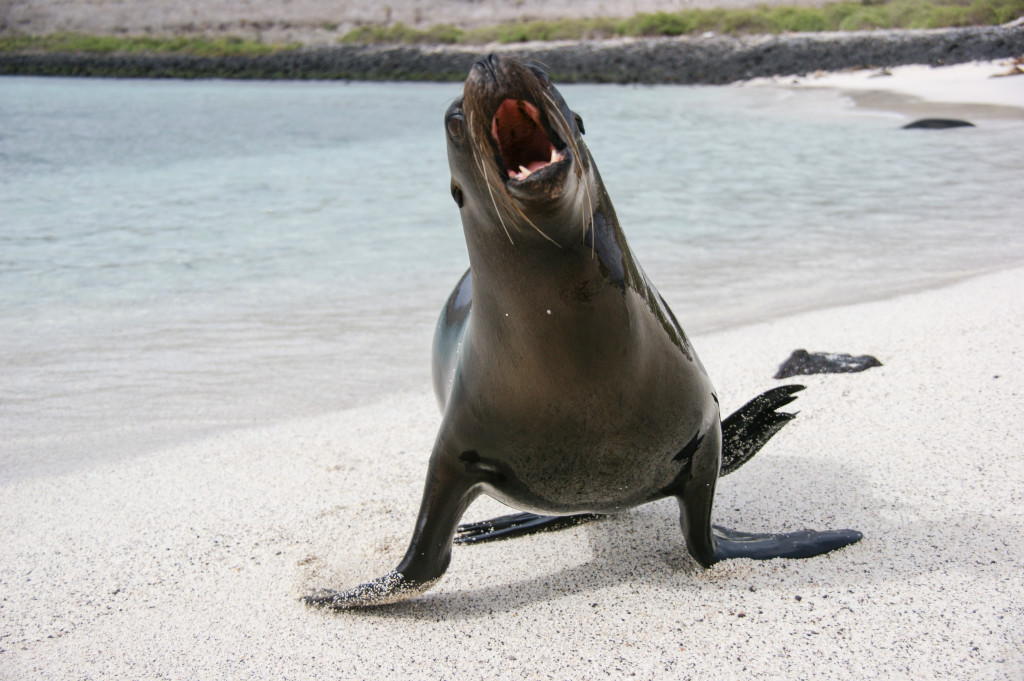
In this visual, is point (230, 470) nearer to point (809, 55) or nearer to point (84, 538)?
point (84, 538)

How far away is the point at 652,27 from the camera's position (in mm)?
43969

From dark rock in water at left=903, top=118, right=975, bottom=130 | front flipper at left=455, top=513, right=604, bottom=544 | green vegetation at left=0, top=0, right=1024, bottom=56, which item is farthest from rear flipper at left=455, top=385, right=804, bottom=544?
green vegetation at left=0, top=0, right=1024, bottom=56

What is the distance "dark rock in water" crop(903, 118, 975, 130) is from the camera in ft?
46.0

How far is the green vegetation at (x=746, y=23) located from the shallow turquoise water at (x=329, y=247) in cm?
1794

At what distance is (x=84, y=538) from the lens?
272cm

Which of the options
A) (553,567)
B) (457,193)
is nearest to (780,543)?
(553,567)

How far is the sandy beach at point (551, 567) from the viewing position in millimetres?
1990

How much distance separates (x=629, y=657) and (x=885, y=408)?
1757 millimetres

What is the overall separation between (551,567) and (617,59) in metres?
38.2

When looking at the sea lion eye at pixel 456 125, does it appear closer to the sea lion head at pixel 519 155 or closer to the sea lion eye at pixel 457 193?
the sea lion head at pixel 519 155

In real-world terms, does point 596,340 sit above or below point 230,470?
above

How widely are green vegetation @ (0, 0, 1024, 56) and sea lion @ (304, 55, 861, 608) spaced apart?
2969cm

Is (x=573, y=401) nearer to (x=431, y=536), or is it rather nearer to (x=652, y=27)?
(x=431, y=536)

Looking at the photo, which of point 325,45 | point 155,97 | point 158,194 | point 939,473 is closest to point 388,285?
point 939,473
